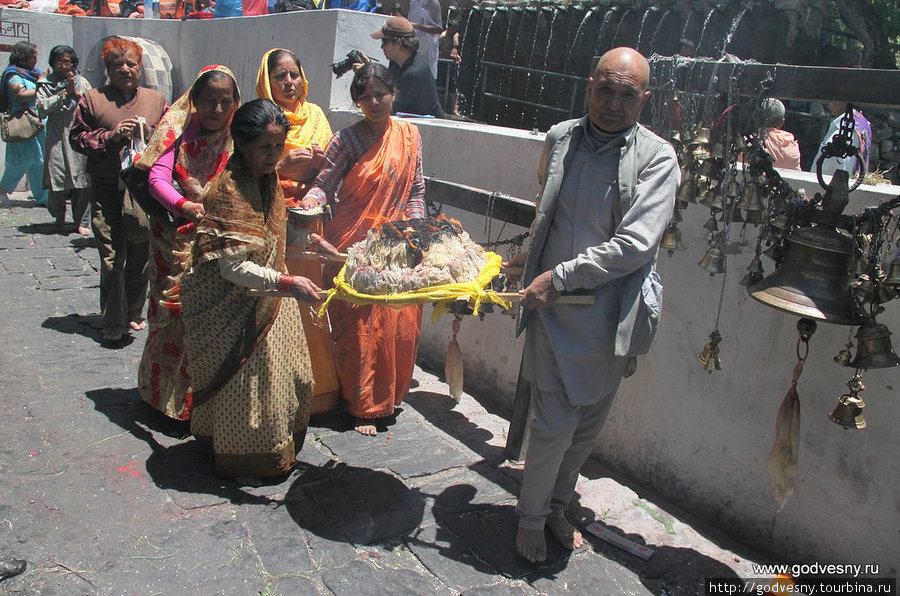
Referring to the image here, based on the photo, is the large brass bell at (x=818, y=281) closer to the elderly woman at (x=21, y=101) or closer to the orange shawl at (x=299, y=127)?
the orange shawl at (x=299, y=127)

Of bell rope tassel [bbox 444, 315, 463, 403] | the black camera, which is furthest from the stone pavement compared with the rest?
the black camera

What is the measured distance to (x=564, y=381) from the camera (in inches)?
135

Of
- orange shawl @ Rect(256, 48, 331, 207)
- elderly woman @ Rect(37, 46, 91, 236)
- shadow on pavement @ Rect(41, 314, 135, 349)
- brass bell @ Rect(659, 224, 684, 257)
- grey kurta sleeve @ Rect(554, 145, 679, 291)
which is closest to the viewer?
grey kurta sleeve @ Rect(554, 145, 679, 291)

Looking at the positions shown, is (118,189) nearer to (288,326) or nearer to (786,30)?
(288,326)

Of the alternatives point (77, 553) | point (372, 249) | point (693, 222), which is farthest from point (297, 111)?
point (77, 553)

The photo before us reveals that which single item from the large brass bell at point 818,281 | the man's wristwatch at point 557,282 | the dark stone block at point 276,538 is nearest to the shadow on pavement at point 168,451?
the dark stone block at point 276,538

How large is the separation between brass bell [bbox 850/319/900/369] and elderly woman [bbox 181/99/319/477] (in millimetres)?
2473

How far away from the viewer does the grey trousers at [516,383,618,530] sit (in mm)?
3516

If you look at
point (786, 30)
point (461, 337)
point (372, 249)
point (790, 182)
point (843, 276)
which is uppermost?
point (786, 30)

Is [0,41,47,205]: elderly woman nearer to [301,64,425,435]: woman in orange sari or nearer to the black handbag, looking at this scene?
the black handbag

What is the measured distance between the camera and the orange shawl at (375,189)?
15.6 feet

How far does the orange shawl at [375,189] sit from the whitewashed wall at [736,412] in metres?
0.75

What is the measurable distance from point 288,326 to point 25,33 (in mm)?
11089

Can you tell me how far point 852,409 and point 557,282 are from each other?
1.25 metres
